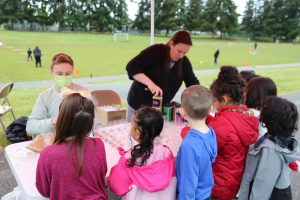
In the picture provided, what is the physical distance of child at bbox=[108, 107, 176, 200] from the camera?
1.52 m

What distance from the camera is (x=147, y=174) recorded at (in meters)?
1.51

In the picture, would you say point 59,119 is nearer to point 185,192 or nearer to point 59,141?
point 59,141

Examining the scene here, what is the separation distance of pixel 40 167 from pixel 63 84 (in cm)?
102

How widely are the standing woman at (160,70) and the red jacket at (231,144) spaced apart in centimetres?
90

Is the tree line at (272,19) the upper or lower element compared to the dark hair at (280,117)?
upper

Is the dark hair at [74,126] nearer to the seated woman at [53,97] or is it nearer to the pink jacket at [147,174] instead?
the pink jacket at [147,174]

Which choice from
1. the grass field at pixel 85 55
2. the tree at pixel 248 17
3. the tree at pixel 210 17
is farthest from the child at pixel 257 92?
Result: the tree at pixel 248 17

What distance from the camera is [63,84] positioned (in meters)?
2.31

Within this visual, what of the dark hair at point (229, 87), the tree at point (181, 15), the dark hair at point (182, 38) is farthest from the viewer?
the tree at point (181, 15)

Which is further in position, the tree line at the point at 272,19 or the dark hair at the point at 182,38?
the tree line at the point at 272,19

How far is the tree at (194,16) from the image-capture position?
51.2 metres

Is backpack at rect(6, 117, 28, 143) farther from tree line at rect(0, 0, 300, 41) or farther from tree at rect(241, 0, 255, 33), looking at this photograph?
tree at rect(241, 0, 255, 33)

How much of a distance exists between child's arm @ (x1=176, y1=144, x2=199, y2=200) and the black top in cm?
135

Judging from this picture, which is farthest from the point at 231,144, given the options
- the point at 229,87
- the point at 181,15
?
the point at 181,15
